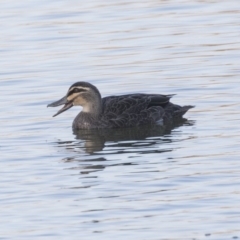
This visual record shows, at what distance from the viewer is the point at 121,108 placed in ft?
60.4

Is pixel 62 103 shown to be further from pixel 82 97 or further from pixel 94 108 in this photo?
pixel 94 108

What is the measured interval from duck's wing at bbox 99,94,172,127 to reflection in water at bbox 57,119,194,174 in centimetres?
15

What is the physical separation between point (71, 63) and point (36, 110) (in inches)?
130

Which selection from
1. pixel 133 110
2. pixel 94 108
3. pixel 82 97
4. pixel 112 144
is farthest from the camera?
pixel 94 108

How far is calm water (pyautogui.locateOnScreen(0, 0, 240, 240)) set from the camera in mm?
12375

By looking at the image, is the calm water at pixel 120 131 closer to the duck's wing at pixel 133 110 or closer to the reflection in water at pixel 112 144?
the reflection in water at pixel 112 144

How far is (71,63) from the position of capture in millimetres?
21906

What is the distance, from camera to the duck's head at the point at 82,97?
60.4 ft

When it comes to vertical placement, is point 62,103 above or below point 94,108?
above

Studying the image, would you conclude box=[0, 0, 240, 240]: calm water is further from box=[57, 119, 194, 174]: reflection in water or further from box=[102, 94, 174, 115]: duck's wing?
box=[102, 94, 174, 115]: duck's wing

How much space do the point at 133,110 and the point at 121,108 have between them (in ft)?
0.65

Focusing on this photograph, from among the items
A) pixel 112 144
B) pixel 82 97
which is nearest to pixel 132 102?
pixel 82 97

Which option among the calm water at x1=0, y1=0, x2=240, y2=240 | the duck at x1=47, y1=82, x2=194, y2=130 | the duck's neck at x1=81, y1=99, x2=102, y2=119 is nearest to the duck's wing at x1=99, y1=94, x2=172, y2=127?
the duck at x1=47, y1=82, x2=194, y2=130

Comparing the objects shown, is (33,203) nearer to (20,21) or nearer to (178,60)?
(178,60)
